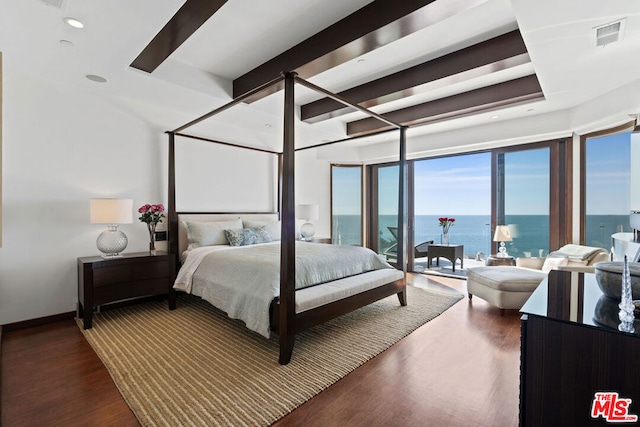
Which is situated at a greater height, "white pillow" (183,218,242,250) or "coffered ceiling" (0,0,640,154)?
"coffered ceiling" (0,0,640,154)

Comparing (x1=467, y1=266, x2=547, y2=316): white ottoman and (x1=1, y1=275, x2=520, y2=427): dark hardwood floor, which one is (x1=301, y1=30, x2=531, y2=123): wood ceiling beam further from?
(x1=1, y1=275, x2=520, y2=427): dark hardwood floor

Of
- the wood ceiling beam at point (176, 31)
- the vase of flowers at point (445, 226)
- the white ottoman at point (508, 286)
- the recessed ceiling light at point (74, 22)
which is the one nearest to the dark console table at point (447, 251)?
the vase of flowers at point (445, 226)

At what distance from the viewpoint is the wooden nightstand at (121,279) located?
3152 mm

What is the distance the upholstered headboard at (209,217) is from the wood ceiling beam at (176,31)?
1.99 metres

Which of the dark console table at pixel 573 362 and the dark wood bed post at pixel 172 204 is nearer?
the dark console table at pixel 573 362

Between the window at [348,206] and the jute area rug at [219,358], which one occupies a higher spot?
the window at [348,206]

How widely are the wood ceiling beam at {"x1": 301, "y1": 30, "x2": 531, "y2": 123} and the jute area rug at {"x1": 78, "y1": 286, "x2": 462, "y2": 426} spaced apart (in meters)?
2.62

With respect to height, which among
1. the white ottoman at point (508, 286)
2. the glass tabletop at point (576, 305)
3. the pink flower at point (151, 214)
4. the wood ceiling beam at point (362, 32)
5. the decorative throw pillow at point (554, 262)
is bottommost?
the white ottoman at point (508, 286)

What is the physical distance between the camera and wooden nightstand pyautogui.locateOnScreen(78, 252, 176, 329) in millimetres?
3152

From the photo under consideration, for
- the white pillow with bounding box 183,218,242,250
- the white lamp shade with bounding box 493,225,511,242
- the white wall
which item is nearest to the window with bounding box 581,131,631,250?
the white lamp shade with bounding box 493,225,511,242

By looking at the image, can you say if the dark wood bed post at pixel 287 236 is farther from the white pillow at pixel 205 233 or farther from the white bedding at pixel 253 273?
the white pillow at pixel 205 233

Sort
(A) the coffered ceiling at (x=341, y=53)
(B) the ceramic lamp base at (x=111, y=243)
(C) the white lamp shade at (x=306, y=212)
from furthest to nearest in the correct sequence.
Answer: (C) the white lamp shade at (x=306, y=212) → (B) the ceramic lamp base at (x=111, y=243) → (A) the coffered ceiling at (x=341, y=53)

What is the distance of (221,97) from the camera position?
360 cm

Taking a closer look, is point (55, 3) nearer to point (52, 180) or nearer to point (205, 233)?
point (52, 180)
